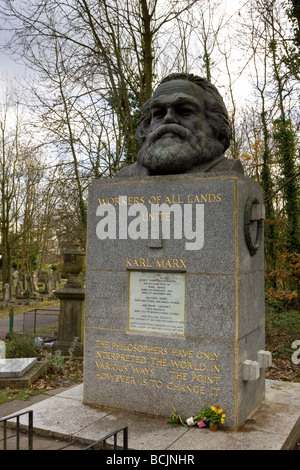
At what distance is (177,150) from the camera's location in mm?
4930

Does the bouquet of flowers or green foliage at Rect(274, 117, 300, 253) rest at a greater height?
green foliage at Rect(274, 117, 300, 253)

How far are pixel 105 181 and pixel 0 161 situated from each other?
67.0ft

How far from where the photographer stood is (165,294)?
4.83 m

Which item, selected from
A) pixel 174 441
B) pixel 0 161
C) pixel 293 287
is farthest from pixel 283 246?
pixel 0 161

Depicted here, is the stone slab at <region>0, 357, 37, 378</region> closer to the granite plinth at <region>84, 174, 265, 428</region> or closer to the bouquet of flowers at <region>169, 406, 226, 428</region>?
the granite plinth at <region>84, 174, 265, 428</region>

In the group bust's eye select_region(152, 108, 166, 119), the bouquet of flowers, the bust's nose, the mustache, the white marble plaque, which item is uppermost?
bust's eye select_region(152, 108, 166, 119)

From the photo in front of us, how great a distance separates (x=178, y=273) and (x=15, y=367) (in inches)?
153

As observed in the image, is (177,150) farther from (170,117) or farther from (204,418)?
(204,418)

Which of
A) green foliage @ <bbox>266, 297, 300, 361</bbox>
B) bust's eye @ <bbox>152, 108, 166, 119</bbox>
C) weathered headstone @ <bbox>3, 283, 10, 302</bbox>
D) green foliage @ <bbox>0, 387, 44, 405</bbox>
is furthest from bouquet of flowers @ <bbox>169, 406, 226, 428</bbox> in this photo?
weathered headstone @ <bbox>3, 283, 10, 302</bbox>

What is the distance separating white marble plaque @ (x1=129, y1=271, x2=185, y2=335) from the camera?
475cm

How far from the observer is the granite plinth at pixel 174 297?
4.50 metres

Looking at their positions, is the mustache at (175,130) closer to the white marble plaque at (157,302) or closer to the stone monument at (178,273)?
the stone monument at (178,273)

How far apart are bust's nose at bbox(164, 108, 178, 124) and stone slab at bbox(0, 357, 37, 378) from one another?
459cm

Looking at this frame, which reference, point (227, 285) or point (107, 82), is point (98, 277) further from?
point (107, 82)
